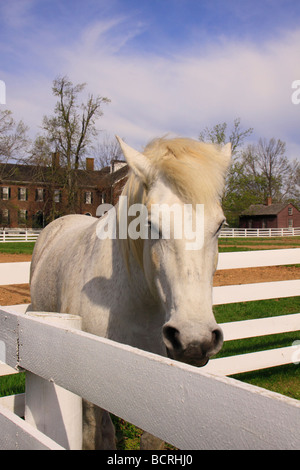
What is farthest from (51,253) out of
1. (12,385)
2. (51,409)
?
(51,409)

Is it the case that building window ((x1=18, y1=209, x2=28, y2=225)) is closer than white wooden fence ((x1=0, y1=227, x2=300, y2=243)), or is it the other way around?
white wooden fence ((x1=0, y1=227, x2=300, y2=243))

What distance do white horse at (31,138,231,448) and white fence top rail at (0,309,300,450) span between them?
53 cm

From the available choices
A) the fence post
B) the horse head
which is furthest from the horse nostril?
the fence post

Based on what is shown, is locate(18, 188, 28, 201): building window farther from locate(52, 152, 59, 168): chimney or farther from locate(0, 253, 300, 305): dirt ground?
locate(0, 253, 300, 305): dirt ground

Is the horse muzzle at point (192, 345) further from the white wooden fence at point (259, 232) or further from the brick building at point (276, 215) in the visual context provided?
the brick building at point (276, 215)

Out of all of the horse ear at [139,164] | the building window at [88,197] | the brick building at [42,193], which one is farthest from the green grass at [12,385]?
the building window at [88,197]

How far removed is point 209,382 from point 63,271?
2314 mm

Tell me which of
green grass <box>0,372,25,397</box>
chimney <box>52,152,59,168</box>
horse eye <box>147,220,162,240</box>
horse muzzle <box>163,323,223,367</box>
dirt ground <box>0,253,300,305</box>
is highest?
chimney <box>52,152,59,168</box>

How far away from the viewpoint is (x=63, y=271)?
10.1 feet

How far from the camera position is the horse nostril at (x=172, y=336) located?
5.70 feet

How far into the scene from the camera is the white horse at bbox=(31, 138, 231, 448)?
1.79m

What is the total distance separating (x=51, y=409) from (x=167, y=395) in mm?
864

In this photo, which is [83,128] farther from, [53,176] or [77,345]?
[77,345]
